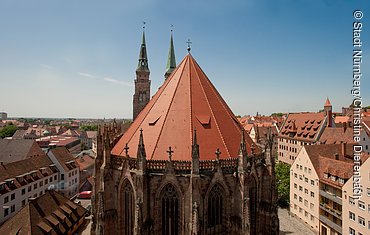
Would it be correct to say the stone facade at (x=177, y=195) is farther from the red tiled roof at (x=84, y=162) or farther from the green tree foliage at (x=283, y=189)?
the red tiled roof at (x=84, y=162)

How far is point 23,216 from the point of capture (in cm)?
2369

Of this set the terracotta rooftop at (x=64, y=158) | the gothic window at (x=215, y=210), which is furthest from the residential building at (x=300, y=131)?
the terracotta rooftop at (x=64, y=158)

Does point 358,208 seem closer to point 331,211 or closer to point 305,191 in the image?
point 331,211

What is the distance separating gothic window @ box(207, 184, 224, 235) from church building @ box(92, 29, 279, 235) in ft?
0.20

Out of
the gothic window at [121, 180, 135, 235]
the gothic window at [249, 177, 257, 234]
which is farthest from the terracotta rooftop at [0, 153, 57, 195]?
the gothic window at [249, 177, 257, 234]

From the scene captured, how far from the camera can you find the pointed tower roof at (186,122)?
1725 centimetres

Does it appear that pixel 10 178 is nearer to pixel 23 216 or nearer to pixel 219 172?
pixel 23 216

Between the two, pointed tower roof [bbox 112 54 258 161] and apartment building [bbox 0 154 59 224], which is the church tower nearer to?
apartment building [bbox 0 154 59 224]

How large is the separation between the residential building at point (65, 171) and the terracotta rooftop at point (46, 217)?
36.0ft

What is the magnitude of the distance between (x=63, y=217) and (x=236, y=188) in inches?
791

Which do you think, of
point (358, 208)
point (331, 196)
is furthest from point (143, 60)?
point (358, 208)

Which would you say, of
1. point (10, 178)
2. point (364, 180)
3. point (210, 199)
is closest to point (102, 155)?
point (210, 199)

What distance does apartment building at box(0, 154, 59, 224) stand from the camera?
98.1 feet

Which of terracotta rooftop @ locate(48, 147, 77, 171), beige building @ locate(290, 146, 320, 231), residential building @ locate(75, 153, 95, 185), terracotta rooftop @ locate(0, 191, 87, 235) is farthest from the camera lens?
residential building @ locate(75, 153, 95, 185)
